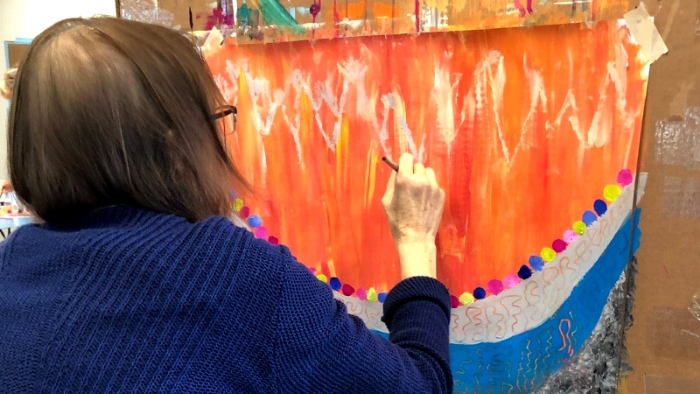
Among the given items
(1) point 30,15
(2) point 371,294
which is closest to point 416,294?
(2) point 371,294

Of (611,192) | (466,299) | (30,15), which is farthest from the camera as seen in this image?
(30,15)

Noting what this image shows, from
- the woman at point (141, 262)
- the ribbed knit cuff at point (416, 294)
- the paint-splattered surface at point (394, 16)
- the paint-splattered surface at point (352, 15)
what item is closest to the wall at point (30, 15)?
the paint-splattered surface at point (352, 15)

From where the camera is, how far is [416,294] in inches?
29.1

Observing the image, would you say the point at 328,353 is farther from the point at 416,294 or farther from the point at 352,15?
the point at 352,15

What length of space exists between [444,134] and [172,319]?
0.58 metres

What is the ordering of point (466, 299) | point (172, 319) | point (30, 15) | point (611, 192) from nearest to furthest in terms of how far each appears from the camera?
point (172, 319) → point (611, 192) → point (466, 299) → point (30, 15)

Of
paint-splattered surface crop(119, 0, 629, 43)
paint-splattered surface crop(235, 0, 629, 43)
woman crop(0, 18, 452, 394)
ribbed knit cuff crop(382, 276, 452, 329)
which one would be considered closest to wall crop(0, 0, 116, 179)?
paint-splattered surface crop(119, 0, 629, 43)

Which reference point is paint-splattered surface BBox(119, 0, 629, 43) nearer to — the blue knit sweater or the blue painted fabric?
the blue painted fabric

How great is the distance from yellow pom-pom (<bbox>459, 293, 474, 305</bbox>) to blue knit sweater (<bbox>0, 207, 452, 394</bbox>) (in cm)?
44

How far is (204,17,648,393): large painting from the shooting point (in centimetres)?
86

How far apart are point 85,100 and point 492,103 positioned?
617mm

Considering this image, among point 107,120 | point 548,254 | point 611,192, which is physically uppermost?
point 107,120

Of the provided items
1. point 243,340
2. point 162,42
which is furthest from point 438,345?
point 162,42

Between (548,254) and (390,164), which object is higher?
(390,164)
